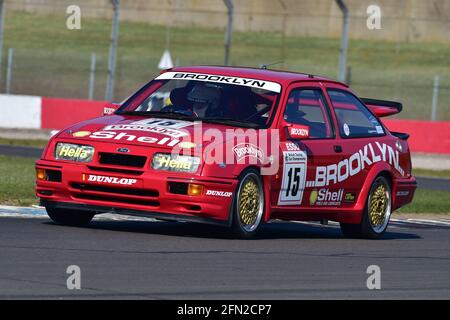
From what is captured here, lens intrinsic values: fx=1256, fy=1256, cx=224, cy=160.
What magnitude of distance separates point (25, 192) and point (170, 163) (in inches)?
180

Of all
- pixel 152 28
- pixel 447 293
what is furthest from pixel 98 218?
pixel 152 28

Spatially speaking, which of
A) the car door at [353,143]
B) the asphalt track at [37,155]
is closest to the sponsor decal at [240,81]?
the car door at [353,143]

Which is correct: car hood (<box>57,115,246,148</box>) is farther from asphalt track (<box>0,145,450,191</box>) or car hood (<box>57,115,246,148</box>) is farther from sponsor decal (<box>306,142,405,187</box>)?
asphalt track (<box>0,145,450,191</box>)

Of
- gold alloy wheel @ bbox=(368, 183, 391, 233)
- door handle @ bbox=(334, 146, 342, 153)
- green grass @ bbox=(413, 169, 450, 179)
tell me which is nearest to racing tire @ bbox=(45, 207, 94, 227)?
door handle @ bbox=(334, 146, 342, 153)

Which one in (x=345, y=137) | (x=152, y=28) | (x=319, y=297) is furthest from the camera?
(x=152, y=28)

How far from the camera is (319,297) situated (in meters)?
7.77

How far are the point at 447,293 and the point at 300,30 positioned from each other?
27.6 metres

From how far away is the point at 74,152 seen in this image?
10.6 metres

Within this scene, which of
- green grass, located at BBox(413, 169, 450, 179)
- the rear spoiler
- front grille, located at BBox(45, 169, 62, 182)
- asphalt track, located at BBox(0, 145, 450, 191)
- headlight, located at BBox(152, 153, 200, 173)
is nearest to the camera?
headlight, located at BBox(152, 153, 200, 173)

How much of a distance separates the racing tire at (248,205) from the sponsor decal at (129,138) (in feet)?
2.24

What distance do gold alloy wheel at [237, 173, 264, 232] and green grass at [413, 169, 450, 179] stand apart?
15.0 m

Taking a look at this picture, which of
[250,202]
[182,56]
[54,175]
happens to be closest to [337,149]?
[250,202]

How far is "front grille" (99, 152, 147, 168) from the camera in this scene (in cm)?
1041

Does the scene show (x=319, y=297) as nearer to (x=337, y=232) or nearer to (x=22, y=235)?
(x=22, y=235)
